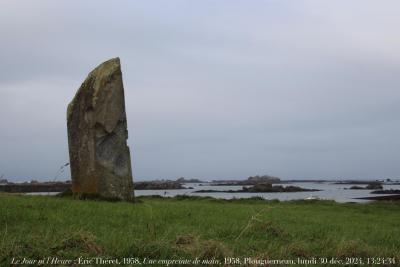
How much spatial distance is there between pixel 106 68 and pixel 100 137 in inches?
106

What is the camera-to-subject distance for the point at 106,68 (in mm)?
19547

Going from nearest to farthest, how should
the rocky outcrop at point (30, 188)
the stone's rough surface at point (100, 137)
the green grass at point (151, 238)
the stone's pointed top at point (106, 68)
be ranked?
the green grass at point (151, 238)
the stone's rough surface at point (100, 137)
the stone's pointed top at point (106, 68)
the rocky outcrop at point (30, 188)

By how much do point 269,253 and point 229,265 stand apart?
1.29m

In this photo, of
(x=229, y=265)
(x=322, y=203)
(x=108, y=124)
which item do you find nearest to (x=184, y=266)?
(x=229, y=265)

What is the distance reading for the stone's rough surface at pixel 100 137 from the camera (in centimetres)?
1820

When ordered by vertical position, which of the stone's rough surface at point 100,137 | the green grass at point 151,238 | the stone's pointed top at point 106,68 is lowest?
the green grass at point 151,238

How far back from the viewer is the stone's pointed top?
19.4 metres

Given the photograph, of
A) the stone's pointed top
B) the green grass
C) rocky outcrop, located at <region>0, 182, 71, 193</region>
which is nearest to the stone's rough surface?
the stone's pointed top

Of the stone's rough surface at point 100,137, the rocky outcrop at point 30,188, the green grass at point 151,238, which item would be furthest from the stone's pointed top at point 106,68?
the rocky outcrop at point 30,188

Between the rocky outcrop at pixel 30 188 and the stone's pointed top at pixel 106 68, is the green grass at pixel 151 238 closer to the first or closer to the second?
the stone's pointed top at pixel 106 68

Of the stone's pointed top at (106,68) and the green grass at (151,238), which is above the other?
the stone's pointed top at (106,68)

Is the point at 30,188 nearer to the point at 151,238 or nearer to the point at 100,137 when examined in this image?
the point at 100,137

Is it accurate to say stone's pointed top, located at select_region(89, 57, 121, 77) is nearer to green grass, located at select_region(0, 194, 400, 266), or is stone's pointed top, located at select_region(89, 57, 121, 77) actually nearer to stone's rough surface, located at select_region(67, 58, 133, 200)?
stone's rough surface, located at select_region(67, 58, 133, 200)

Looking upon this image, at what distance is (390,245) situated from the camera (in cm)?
985
